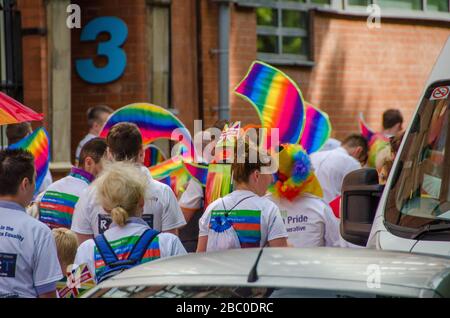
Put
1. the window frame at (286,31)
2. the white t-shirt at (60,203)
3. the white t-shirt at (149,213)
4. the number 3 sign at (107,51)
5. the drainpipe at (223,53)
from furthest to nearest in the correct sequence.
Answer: the window frame at (286,31)
the drainpipe at (223,53)
the number 3 sign at (107,51)
the white t-shirt at (60,203)
the white t-shirt at (149,213)

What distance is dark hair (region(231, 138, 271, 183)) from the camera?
719 centimetres

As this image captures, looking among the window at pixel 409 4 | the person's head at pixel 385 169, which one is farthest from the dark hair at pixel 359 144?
the window at pixel 409 4

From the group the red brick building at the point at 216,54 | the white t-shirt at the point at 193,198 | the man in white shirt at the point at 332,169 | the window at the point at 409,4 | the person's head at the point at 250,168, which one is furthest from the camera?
the window at the point at 409,4

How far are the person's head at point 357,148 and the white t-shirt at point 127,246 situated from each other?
564cm

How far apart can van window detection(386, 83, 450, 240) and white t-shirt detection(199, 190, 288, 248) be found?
1.02 metres

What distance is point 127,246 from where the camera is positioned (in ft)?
20.2

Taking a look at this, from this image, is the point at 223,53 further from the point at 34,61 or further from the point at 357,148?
the point at 357,148

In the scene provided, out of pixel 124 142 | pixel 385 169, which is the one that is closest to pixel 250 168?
pixel 124 142

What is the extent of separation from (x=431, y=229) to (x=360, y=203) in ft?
2.02

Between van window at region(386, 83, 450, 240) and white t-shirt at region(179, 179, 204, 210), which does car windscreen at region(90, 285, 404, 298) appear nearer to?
van window at region(386, 83, 450, 240)

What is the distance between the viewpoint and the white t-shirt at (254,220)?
700 cm

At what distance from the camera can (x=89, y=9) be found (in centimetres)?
1508

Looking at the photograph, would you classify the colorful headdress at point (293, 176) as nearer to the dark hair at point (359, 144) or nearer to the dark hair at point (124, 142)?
the dark hair at point (124, 142)

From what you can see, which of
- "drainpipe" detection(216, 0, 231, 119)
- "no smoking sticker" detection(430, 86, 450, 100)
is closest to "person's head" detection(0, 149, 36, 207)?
"no smoking sticker" detection(430, 86, 450, 100)
